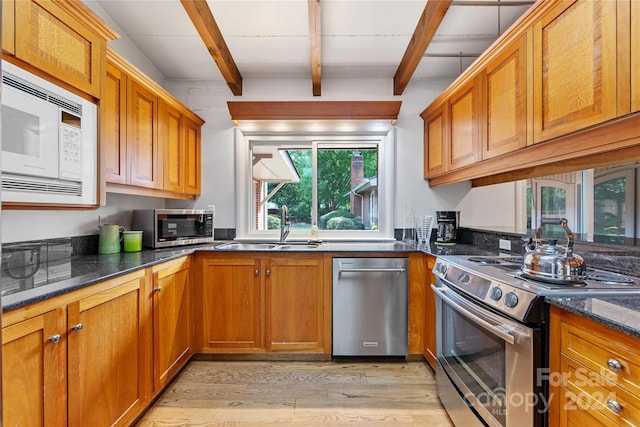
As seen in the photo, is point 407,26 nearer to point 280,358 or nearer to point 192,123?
point 192,123

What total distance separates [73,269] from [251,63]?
213 cm

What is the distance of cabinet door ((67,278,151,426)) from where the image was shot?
4.41ft

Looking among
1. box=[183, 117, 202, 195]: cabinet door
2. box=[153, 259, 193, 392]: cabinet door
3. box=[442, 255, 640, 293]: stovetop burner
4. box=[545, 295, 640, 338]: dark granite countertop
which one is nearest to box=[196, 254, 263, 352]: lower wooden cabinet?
box=[153, 259, 193, 392]: cabinet door

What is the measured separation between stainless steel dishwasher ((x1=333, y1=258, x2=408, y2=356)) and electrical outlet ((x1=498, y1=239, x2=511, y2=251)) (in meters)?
0.70

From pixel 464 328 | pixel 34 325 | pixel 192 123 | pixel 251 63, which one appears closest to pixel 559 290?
pixel 464 328

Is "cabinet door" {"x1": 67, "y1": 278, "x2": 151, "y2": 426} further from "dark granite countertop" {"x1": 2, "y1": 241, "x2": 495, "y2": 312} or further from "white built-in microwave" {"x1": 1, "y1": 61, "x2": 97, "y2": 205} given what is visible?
"white built-in microwave" {"x1": 1, "y1": 61, "x2": 97, "y2": 205}

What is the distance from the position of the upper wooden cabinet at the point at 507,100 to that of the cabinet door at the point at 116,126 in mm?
2289

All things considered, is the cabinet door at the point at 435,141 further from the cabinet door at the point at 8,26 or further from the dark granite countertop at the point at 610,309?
the cabinet door at the point at 8,26

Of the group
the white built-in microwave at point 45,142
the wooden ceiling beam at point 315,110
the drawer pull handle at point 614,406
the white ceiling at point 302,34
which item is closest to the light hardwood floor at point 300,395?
the drawer pull handle at point 614,406

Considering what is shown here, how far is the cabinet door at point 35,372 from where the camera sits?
109 cm

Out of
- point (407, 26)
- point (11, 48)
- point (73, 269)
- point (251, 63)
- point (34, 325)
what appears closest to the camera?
point (34, 325)

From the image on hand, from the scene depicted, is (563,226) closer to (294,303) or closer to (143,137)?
(294,303)

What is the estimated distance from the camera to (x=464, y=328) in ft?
5.56

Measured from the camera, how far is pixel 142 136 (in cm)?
228
